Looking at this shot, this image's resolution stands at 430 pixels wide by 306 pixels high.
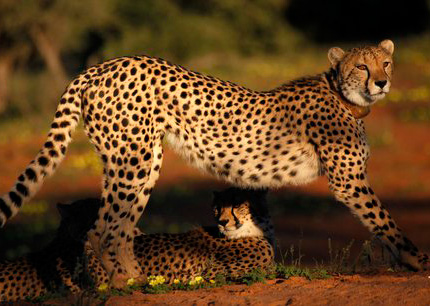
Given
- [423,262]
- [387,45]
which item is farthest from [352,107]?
[423,262]

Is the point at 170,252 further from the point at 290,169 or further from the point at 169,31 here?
the point at 169,31

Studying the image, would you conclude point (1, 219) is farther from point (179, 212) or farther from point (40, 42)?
point (40, 42)

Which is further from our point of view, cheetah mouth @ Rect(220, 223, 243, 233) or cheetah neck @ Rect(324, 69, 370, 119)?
cheetah mouth @ Rect(220, 223, 243, 233)

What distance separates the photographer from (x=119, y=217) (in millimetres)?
6098

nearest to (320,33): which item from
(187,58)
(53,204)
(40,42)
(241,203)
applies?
(187,58)

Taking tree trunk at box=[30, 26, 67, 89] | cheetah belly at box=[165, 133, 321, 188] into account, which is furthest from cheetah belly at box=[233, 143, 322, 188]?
tree trunk at box=[30, 26, 67, 89]

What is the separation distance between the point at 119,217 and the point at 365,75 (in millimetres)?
2046

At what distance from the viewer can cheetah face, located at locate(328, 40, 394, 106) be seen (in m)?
6.05

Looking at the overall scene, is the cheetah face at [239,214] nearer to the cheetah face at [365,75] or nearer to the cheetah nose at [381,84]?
the cheetah face at [365,75]

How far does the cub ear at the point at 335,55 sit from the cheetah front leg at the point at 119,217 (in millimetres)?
1507

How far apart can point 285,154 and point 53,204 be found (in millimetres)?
7488

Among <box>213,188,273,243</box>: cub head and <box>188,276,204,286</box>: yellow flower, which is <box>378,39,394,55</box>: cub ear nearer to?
<box>213,188,273,243</box>: cub head

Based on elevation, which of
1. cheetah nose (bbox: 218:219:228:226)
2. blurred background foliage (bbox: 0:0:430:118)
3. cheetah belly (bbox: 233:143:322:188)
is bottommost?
cheetah nose (bbox: 218:219:228:226)

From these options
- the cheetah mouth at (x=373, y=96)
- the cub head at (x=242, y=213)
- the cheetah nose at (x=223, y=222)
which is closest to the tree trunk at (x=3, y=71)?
the cub head at (x=242, y=213)
